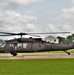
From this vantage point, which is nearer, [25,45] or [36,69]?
[36,69]

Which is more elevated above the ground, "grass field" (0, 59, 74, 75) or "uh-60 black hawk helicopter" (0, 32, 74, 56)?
"uh-60 black hawk helicopter" (0, 32, 74, 56)

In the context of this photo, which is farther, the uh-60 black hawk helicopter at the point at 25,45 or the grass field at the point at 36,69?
the uh-60 black hawk helicopter at the point at 25,45

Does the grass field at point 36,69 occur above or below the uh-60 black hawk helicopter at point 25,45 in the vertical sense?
below

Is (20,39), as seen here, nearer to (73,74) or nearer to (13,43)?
(13,43)

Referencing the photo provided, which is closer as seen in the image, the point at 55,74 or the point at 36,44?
the point at 55,74

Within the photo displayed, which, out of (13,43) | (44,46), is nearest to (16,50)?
(13,43)

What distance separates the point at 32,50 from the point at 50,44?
2796mm

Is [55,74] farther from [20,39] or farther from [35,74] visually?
[20,39]

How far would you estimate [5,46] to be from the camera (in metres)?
33.7

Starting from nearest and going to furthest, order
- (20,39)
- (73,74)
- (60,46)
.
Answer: (73,74) < (20,39) < (60,46)

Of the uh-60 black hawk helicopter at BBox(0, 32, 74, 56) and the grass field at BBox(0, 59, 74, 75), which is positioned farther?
the uh-60 black hawk helicopter at BBox(0, 32, 74, 56)

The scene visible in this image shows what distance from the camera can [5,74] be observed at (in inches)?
588

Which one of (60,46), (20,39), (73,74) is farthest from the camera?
(60,46)

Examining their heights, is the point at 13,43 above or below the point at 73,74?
above
